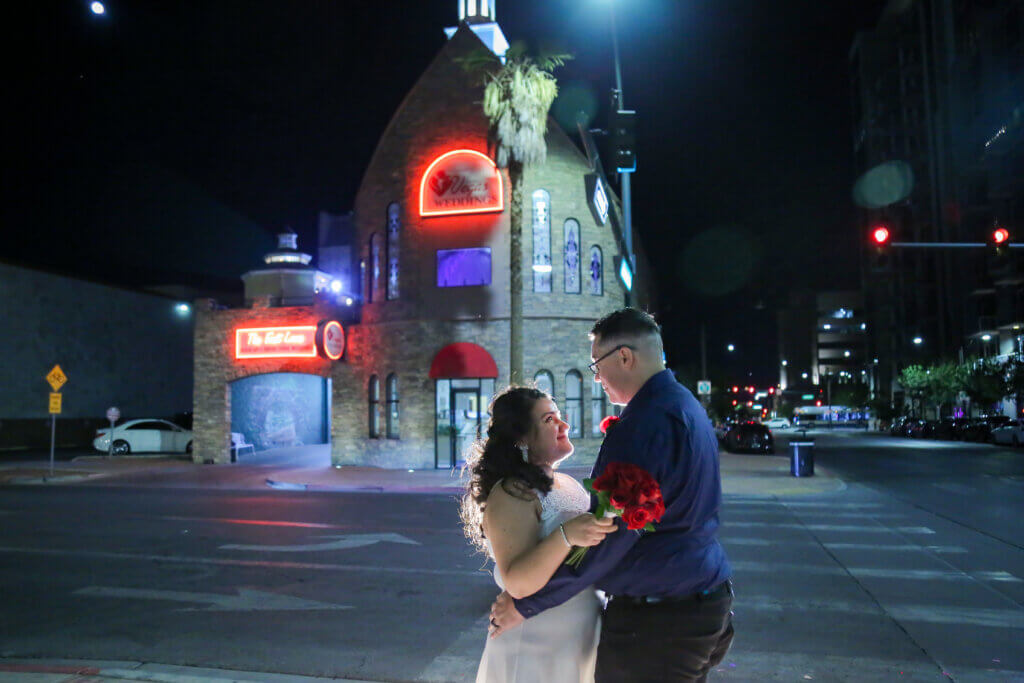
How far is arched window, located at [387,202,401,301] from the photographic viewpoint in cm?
2492

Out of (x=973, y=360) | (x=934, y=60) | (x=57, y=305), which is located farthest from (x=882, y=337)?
(x=57, y=305)

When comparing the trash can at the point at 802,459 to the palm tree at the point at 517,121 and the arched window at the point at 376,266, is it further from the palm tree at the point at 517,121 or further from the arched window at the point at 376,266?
the arched window at the point at 376,266

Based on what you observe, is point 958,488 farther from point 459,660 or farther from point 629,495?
point 629,495

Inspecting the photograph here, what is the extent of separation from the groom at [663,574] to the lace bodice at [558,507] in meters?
0.18

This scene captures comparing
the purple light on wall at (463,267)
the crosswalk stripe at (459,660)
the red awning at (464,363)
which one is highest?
the purple light on wall at (463,267)

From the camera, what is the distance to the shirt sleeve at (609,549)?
7.84ft

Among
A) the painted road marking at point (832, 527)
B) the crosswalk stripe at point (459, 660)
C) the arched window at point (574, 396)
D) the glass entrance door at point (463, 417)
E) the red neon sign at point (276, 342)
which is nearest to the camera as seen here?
the crosswalk stripe at point (459, 660)

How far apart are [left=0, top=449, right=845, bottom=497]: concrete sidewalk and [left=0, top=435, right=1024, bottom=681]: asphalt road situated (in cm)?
367

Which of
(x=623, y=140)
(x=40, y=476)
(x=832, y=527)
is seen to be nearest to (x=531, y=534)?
(x=832, y=527)

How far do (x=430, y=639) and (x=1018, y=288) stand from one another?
59001mm

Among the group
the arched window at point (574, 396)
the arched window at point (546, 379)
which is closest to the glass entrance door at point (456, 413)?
the arched window at point (546, 379)

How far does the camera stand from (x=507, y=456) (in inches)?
109

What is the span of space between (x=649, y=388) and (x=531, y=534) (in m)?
0.67

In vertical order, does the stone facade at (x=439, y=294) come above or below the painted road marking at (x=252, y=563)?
above
